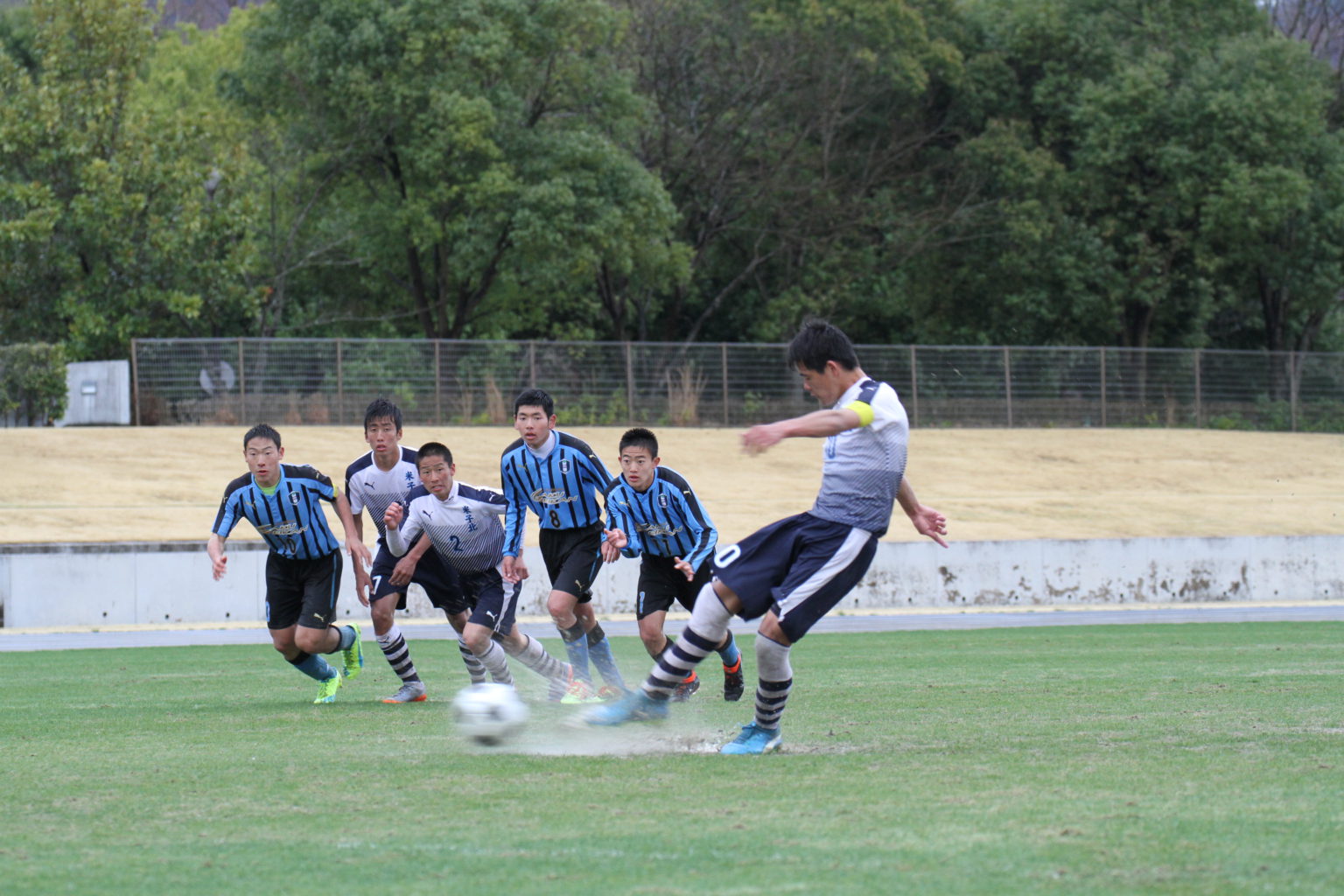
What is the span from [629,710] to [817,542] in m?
1.19

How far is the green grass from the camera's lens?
4.29 m

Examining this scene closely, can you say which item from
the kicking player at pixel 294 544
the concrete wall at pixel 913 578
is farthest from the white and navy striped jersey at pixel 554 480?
the concrete wall at pixel 913 578

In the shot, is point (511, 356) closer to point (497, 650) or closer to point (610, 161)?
point (610, 161)

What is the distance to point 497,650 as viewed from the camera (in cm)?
998

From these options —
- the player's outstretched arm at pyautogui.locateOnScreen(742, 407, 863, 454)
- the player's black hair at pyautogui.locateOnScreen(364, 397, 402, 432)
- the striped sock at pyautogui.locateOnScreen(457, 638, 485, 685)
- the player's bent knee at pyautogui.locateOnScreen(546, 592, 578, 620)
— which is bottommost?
the striped sock at pyautogui.locateOnScreen(457, 638, 485, 685)

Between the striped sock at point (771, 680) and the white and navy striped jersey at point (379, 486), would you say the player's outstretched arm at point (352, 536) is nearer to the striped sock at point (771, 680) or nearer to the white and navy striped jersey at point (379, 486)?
the white and navy striped jersey at point (379, 486)

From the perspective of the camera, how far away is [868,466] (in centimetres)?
661

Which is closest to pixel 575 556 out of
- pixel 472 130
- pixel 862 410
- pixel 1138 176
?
pixel 862 410

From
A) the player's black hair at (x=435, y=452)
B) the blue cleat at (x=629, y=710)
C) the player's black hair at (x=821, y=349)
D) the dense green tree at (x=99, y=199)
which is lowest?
the blue cleat at (x=629, y=710)

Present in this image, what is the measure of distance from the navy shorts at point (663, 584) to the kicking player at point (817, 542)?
3.24 m

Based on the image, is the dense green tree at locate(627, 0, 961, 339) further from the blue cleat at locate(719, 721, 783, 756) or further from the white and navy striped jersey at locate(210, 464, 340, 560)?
the blue cleat at locate(719, 721, 783, 756)

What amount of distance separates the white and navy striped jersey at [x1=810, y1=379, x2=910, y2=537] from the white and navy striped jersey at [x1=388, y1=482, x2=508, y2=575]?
3.77 m

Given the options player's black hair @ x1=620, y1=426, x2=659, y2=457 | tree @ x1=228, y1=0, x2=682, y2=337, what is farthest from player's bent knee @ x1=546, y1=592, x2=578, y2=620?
tree @ x1=228, y1=0, x2=682, y2=337

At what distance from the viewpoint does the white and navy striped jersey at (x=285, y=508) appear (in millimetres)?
9789
